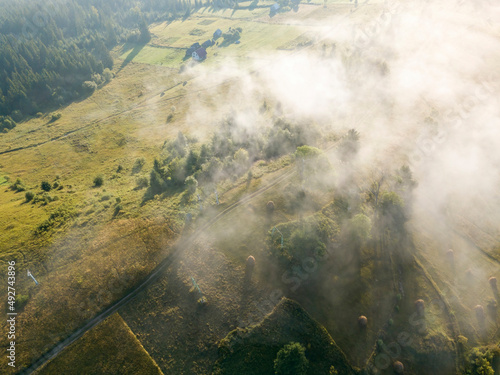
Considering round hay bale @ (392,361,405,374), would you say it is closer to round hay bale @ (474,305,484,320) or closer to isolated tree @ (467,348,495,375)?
isolated tree @ (467,348,495,375)

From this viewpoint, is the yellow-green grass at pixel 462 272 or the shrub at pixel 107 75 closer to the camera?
the yellow-green grass at pixel 462 272

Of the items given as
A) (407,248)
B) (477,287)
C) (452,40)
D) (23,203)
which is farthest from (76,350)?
(452,40)

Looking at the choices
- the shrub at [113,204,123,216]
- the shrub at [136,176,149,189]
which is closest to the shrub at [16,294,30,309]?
the shrub at [113,204,123,216]

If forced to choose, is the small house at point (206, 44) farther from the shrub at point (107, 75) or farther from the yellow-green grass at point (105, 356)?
the yellow-green grass at point (105, 356)

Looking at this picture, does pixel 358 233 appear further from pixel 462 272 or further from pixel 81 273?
pixel 81 273

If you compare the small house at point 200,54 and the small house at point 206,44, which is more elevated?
the small house at point 206,44

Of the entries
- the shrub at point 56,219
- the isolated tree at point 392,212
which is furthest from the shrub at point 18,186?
the isolated tree at point 392,212
